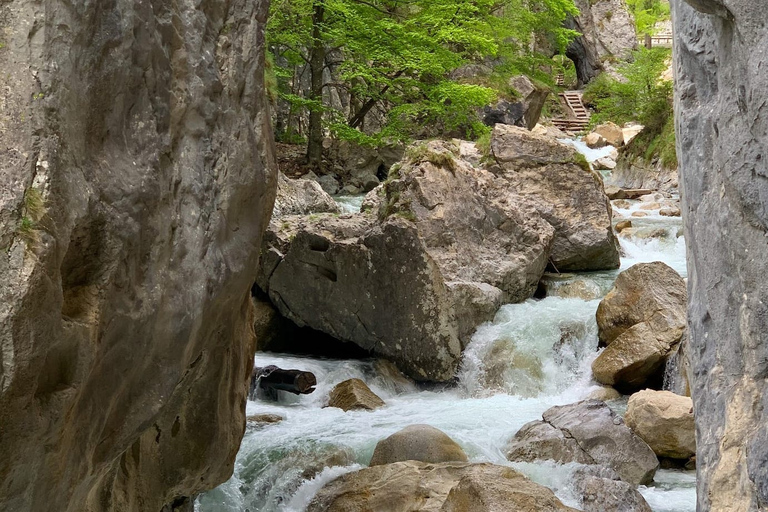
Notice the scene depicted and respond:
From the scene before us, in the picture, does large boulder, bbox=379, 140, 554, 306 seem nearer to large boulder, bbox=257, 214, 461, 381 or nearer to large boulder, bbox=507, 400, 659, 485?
large boulder, bbox=257, 214, 461, 381

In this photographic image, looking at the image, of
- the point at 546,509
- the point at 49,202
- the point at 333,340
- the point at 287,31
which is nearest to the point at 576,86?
the point at 287,31

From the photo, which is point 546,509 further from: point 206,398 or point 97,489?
point 97,489

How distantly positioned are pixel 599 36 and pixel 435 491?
38831mm

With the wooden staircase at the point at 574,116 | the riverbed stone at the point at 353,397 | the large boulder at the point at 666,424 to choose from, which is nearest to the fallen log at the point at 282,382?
the riverbed stone at the point at 353,397

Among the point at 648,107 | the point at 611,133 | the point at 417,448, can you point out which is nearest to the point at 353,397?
the point at 417,448

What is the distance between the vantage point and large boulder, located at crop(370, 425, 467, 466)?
7.46m

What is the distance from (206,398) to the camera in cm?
559

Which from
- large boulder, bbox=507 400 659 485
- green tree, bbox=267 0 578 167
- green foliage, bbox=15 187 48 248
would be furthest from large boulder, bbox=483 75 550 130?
green foliage, bbox=15 187 48 248

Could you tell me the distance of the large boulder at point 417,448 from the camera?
7.46m

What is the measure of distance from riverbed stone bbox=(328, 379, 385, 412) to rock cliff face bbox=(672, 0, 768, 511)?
514 cm

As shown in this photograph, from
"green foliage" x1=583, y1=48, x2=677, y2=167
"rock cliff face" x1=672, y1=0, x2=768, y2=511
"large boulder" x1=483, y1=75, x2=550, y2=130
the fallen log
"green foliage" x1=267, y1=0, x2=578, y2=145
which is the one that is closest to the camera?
"rock cliff face" x1=672, y1=0, x2=768, y2=511

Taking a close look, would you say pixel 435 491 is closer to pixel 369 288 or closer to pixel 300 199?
pixel 369 288

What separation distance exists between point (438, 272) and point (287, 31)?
7974mm

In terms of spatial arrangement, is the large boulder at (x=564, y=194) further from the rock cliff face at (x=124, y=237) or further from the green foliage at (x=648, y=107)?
the rock cliff face at (x=124, y=237)
